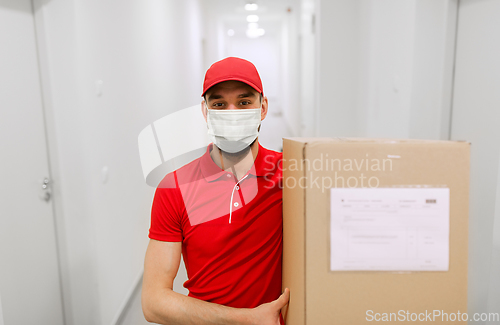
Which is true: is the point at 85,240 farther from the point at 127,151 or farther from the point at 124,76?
the point at 124,76

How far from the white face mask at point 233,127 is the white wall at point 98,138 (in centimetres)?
89

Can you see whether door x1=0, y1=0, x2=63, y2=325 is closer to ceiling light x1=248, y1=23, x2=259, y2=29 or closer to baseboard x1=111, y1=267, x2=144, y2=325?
baseboard x1=111, y1=267, x2=144, y2=325

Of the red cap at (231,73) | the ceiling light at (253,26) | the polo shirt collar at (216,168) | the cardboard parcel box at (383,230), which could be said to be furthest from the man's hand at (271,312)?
the ceiling light at (253,26)

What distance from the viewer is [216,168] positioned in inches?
39.9

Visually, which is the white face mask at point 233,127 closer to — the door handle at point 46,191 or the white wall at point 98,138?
the white wall at point 98,138

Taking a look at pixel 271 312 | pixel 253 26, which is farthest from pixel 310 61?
pixel 253 26

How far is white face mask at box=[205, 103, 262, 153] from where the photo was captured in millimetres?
987

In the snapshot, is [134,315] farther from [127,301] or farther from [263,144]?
[263,144]

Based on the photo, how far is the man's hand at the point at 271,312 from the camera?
2.28ft

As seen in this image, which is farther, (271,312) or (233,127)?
(233,127)

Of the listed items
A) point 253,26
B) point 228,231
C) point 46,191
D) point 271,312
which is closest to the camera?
point 271,312

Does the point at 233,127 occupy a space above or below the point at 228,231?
above

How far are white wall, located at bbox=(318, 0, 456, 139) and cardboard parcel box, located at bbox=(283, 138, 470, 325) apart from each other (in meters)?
1.59

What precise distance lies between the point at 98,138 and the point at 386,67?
198 centimetres
